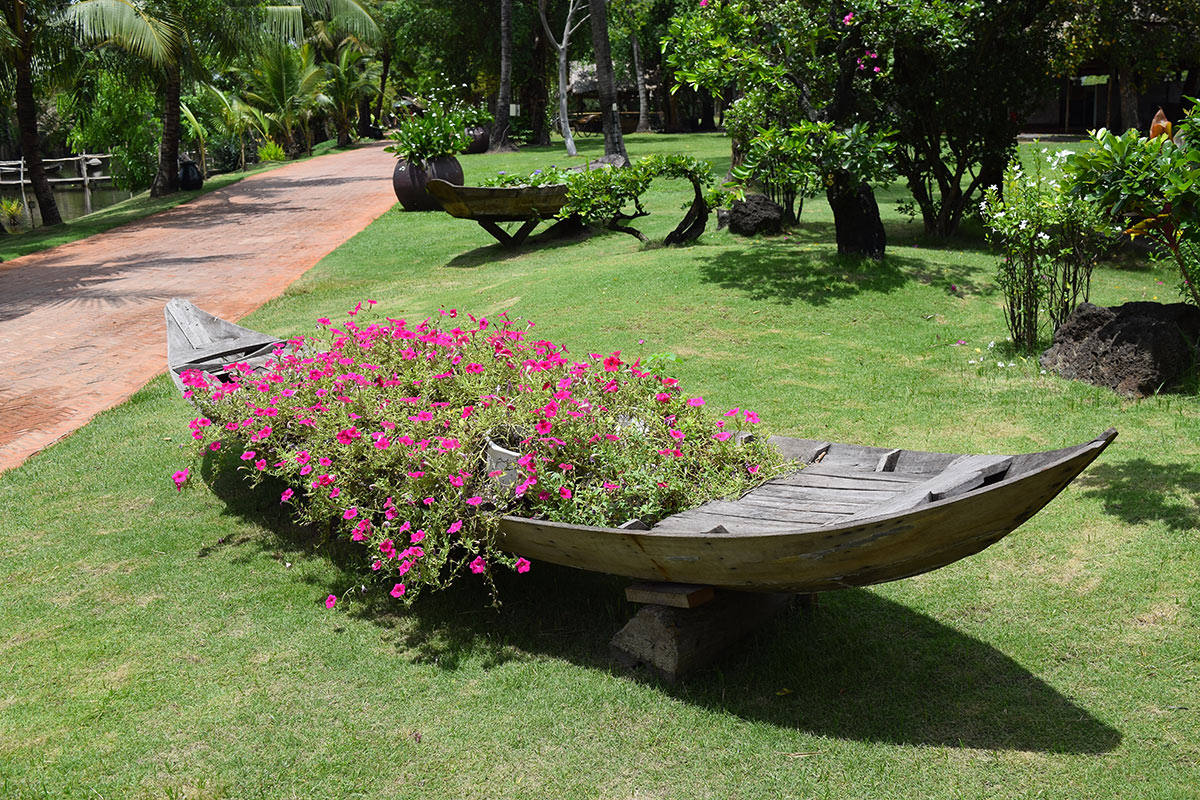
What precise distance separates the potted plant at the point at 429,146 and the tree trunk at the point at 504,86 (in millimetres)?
9948

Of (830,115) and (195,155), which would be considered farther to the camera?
(195,155)

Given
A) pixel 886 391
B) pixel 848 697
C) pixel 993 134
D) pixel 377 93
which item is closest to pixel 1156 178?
pixel 886 391

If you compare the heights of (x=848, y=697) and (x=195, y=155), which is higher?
(x=195, y=155)

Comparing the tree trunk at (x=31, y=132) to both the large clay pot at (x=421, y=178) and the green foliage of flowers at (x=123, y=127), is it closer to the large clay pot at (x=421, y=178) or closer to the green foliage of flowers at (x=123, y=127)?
the green foliage of flowers at (x=123, y=127)

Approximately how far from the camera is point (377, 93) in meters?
42.4

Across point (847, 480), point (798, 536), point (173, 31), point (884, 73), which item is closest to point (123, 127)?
point (173, 31)

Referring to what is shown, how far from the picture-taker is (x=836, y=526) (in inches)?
128

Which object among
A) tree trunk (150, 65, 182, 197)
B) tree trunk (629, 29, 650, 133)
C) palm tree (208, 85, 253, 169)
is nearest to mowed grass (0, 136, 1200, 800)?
tree trunk (150, 65, 182, 197)

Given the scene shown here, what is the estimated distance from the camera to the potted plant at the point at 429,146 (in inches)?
655

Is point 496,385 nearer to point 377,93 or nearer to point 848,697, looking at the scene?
point 848,697

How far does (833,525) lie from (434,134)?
48.2 ft

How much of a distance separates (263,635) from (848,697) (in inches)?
105

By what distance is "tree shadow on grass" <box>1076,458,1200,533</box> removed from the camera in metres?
5.12

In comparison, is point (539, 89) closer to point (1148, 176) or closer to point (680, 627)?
point (1148, 176)
